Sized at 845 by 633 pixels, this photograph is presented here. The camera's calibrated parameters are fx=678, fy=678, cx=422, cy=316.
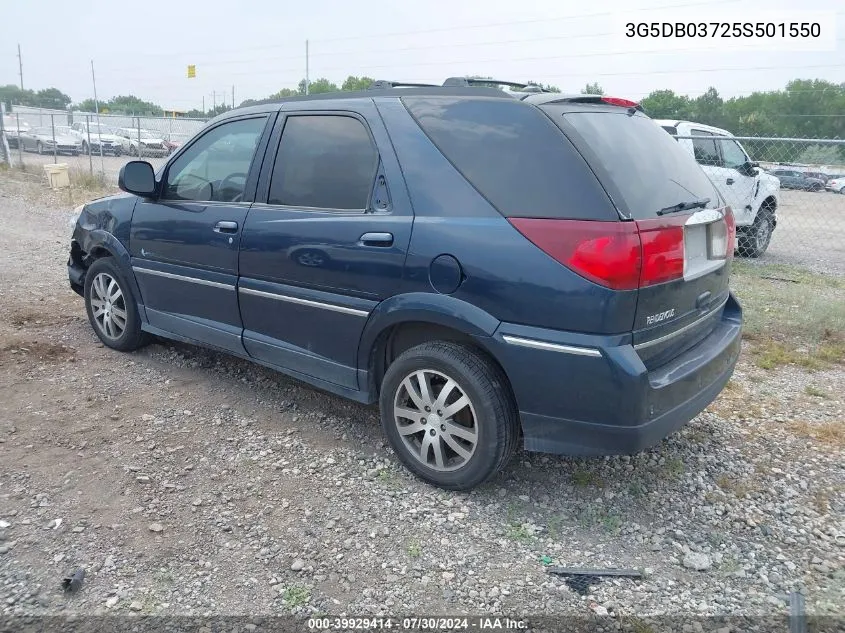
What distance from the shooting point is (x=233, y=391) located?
4434 mm

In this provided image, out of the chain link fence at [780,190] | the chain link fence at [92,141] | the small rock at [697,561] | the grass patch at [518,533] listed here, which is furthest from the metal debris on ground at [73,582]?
the chain link fence at [92,141]

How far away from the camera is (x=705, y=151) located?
9.65m

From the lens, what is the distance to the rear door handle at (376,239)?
3223 millimetres

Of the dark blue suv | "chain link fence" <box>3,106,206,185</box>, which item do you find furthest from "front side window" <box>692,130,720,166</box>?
"chain link fence" <box>3,106,206,185</box>

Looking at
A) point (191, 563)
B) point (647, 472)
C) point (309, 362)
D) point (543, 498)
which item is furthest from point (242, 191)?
point (647, 472)

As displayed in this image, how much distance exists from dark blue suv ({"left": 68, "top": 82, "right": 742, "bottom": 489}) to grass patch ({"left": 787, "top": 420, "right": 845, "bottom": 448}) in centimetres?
89

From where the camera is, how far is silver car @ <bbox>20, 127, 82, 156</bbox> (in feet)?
86.1

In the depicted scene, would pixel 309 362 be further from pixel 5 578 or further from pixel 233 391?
pixel 5 578

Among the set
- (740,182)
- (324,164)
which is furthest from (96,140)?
(324,164)

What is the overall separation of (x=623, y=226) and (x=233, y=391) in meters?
2.81

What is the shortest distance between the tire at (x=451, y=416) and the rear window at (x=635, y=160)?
0.96 metres

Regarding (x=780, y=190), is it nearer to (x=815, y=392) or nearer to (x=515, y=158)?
(x=815, y=392)

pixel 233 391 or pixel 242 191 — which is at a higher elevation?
pixel 242 191

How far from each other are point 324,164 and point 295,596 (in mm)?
2161
